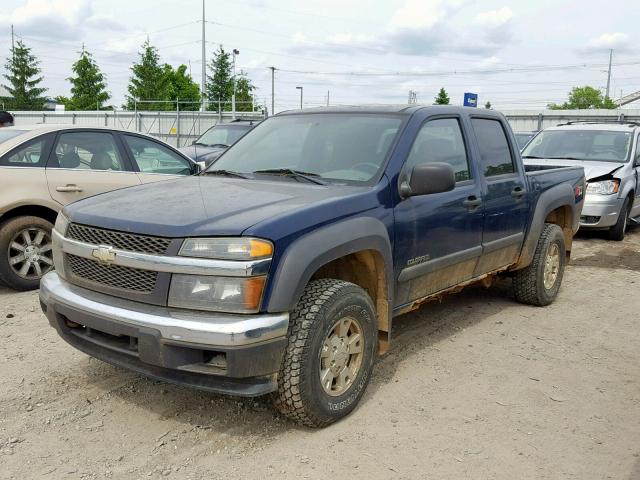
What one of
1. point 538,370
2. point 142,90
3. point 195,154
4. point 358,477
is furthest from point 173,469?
point 142,90

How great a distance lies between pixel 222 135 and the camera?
1430 centimetres

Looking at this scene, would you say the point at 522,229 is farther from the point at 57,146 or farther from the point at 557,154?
the point at 557,154

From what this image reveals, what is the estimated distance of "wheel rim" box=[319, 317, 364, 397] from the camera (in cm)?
342

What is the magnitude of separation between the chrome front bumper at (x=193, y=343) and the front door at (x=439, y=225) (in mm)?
1229

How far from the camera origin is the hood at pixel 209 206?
3.15m

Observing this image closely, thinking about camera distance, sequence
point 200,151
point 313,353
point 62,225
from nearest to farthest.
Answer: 1. point 313,353
2. point 62,225
3. point 200,151

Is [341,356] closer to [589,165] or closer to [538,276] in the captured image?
[538,276]

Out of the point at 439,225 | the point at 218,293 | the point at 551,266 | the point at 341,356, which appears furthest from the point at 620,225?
the point at 218,293

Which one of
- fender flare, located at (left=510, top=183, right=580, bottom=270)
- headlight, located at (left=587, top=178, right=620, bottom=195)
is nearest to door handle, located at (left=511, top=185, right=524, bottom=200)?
fender flare, located at (left=510, top=183, right=580, bottom=270)

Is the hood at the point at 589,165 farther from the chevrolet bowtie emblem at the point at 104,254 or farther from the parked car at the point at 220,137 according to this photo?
the chevrolet bowtie emblem at the point at 104,254

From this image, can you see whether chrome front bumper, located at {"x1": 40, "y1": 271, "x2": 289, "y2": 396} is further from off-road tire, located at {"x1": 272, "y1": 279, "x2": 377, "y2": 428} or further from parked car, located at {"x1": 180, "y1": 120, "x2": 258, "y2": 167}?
parked car, located at {"x1": 180, "y1": 120, "x2": 258, "y2": 167}

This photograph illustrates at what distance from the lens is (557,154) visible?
10.2 metres

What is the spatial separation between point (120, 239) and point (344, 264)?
135 centimetres

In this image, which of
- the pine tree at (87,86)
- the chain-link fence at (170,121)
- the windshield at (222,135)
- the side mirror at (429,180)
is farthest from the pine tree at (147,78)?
the side mirror at (429,180)
